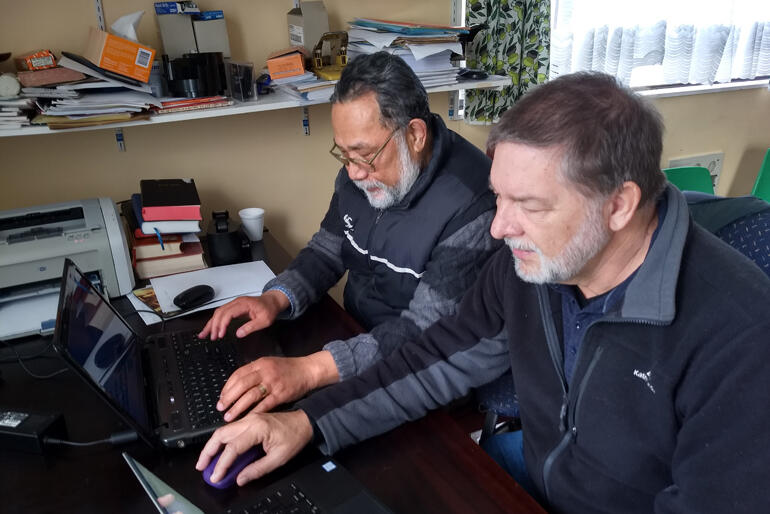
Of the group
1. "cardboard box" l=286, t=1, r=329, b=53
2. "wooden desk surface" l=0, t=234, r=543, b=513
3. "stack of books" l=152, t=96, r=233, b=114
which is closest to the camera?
"wooden desk surface" l=0, t=234, r=543, b=513

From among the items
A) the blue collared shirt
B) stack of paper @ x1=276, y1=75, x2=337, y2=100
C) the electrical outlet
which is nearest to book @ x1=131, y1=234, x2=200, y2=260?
stack of paper @ x1=276, y1=75, x2=337, y2=100

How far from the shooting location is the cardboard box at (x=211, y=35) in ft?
6.13

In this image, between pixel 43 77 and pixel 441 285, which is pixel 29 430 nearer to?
pixel 441 285

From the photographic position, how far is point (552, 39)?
98.4 inches

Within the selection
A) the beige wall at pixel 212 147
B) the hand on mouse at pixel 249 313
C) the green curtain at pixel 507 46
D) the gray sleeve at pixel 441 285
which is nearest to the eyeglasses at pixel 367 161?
the gray sleeve at pixel 441 285

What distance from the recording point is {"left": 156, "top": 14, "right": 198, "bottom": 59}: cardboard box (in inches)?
71.8

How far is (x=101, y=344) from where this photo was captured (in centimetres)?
105

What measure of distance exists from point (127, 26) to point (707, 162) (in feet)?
9.16

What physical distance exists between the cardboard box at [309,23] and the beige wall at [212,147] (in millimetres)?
85

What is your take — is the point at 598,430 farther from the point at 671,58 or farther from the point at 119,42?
the point at 671,58

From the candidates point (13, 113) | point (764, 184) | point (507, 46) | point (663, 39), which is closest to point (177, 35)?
point (13, 113)

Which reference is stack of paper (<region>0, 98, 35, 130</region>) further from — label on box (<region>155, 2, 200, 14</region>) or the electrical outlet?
the electrical outlet

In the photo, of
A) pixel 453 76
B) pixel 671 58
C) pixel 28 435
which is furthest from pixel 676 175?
pixel 28 435

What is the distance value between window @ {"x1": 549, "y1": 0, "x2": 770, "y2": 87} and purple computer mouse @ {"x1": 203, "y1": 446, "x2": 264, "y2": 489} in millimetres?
2095
